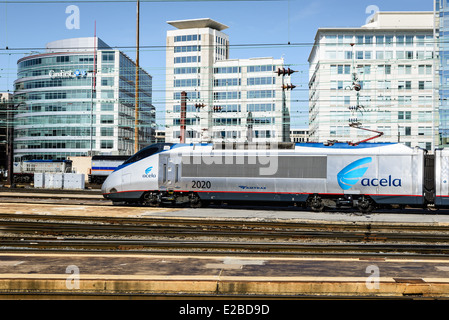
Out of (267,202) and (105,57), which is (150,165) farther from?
(105,57)

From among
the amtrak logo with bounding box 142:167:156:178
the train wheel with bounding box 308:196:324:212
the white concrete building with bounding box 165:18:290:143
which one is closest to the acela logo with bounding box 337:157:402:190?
the train wheel with bounding box 308:196:324:212

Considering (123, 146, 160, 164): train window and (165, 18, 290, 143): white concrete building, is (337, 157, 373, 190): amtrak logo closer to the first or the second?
(123, 146, 160, 164): train window

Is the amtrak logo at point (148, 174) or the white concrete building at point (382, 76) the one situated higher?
the white concrete building at point (382, 76)

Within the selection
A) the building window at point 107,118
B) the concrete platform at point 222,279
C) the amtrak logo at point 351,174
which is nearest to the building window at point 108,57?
the building window at point 107,118

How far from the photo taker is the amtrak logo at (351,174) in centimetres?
2155

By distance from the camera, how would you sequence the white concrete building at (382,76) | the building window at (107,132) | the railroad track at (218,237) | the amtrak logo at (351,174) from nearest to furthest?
the railroad track at (218,237) < the amtrak logo at (351,174) < the white concrete building at (382,76) < the building window at (107,132)

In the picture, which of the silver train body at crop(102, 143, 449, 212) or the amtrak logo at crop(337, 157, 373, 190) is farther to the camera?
the amtrak logo at crop(337, 157, 373, 190)

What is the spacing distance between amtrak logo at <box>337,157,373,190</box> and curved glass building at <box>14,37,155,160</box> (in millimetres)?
91308

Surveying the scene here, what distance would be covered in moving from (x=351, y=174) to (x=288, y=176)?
320 centimetres

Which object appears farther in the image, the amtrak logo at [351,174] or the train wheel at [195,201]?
the train wheel at [195,201]

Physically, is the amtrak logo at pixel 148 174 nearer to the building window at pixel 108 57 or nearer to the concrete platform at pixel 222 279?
the concrete platform at pixel 222 279

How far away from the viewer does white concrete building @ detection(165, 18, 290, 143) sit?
9750 cm

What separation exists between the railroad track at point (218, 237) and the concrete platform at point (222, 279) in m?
1.94
